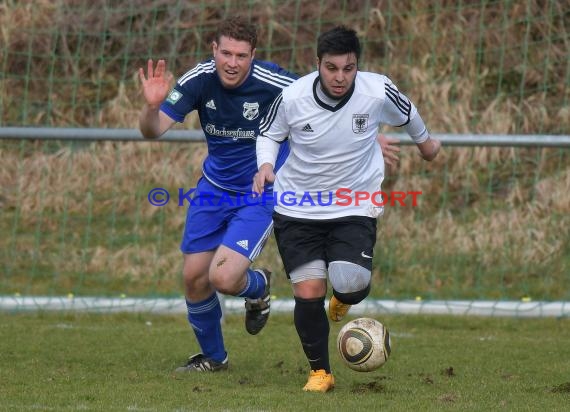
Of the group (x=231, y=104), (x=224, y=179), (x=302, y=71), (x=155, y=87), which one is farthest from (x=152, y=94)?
(x=302, y=71)

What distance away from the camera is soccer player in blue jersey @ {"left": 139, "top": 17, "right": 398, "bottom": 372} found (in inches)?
257

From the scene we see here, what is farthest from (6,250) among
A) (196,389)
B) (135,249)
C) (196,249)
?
(196,389)

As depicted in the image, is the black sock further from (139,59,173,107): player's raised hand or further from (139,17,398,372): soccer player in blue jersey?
(139,59,173,107): player's raised hand

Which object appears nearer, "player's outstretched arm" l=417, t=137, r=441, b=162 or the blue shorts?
"player's outstretched arm" l=417, t=137, r=441, b=162

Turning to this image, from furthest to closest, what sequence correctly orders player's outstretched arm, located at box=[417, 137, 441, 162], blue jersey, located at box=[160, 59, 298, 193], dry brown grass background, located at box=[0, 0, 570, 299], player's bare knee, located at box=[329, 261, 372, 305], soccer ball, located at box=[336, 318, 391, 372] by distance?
dry brown grass background, located at box=[0, 0, 570, 299], blue jersey, located at box=[160, 59, 298, 193], player's outstretched arm, located at box=[417, 137, 441, 162], player's bare knee, located at box=[329, 261, 372, 305], soccer ball, located at box=[336, 318, 391, 372]

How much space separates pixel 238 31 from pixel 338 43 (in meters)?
0.90

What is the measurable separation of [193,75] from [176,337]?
7.97 ft

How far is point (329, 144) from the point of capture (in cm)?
595

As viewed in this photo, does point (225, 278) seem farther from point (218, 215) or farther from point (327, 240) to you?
point (327, 240)

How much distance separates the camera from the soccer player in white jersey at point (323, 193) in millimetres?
5910

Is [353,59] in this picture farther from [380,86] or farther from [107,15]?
[107,15]

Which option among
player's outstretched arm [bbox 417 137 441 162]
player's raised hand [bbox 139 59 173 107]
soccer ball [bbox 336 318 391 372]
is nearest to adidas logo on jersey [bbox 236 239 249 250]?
player's raised hand [bbox 139 59 173 107]

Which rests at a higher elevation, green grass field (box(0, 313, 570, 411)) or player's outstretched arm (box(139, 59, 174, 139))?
player's outstretched arm (box(139, 59, 174, 139))

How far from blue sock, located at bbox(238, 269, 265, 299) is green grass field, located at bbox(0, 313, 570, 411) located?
17.9 inches
